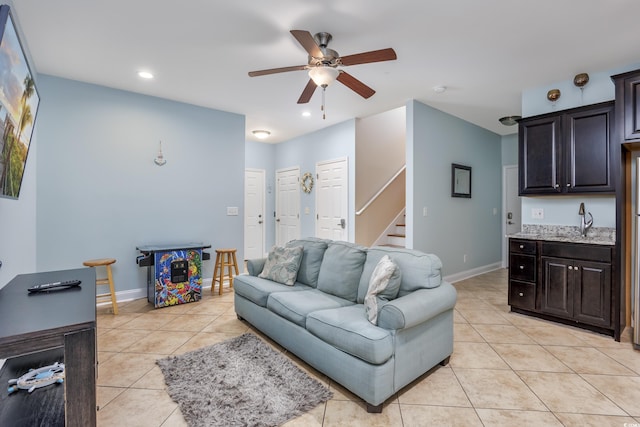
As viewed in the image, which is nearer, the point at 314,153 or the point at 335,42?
the point at 335,42

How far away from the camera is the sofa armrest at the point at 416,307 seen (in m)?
1.76

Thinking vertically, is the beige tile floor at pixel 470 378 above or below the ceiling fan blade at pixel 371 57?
below

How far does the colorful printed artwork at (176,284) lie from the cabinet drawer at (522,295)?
147 inches

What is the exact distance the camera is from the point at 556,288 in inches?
121

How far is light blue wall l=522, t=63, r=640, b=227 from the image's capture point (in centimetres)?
315

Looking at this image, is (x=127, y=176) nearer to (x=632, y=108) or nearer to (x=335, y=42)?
(x=335, y=42)

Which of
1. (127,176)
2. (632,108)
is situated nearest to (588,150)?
(632,108)

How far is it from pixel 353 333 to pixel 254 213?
5.19 metres

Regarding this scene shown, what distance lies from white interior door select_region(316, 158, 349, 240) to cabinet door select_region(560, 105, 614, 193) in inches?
111

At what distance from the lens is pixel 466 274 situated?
504 cm

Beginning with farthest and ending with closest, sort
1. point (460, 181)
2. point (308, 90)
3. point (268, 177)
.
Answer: point (268, 177)
point (460, 181)
point (308, 90)

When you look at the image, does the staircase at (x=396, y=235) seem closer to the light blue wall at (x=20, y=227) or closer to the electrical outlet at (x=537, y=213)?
the electrical outlet at (x=537, y=213)

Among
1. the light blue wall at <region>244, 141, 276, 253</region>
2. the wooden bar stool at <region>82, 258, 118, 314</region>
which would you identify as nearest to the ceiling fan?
the wooden bar stool at <region>82, 258, 118, 314</region>

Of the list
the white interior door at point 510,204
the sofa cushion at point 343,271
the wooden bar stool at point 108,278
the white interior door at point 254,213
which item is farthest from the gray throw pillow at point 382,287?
the white interior door at point 254,213
